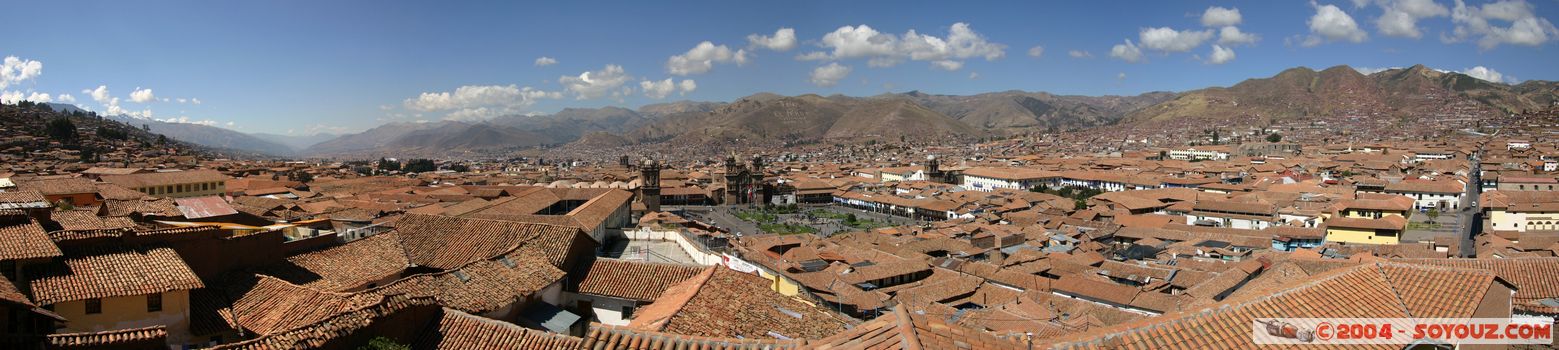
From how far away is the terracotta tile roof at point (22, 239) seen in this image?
22.8 ft

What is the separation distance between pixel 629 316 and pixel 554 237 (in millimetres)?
2104

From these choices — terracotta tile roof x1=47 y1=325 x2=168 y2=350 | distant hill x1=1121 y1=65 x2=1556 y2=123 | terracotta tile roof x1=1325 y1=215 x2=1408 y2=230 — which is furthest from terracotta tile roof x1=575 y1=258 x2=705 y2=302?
distant hill x1=1121 y1=65 x2=1556 y2=123

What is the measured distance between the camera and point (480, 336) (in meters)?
6.84

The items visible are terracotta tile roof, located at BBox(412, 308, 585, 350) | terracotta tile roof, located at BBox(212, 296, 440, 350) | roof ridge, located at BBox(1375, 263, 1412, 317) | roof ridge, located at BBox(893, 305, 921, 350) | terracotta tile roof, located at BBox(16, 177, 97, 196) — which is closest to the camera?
roof ridge, located at BBox(893, 305, 921, 350)

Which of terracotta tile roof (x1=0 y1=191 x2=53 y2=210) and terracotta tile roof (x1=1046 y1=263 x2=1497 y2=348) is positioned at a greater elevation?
terracotta tile roof (x1=0 y1=191 x2=53 y2=210)

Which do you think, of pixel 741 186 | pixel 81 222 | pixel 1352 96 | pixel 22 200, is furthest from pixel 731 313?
pixel 1352 96

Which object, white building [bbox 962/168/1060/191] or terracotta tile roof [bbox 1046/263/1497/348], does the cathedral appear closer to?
white building [bbox 962/168/1060/191]

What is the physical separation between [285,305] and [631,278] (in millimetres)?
4016

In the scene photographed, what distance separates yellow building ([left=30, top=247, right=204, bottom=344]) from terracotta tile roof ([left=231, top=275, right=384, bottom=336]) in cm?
56

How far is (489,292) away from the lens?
863cm

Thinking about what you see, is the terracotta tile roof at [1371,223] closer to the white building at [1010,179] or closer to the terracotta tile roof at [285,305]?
the white building at [1010,179]

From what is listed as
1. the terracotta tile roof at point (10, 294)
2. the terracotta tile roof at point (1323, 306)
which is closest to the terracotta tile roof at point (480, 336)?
Result: the terracotta tile roof at point (10, 294)

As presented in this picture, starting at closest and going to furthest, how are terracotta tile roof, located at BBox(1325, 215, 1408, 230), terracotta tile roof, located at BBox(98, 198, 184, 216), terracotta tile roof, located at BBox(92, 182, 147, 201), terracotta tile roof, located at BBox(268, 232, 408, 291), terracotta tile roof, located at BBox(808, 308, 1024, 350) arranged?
1. terracotta tile roof, located at BBox(808, 308, 1024, 350)
2. terracotta tile roof, located at BBox(268, 232, 408, 291)
3. terracotta tile roof, located at BBox(98, 198, 184, 216)
4. terracotta tile roof, located at BBox(92, 182, 147, 201)
5. terracotta tile roof, located at BBox(1325, 215, 1408, 230)

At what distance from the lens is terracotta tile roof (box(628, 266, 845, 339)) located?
7359 millimetres
